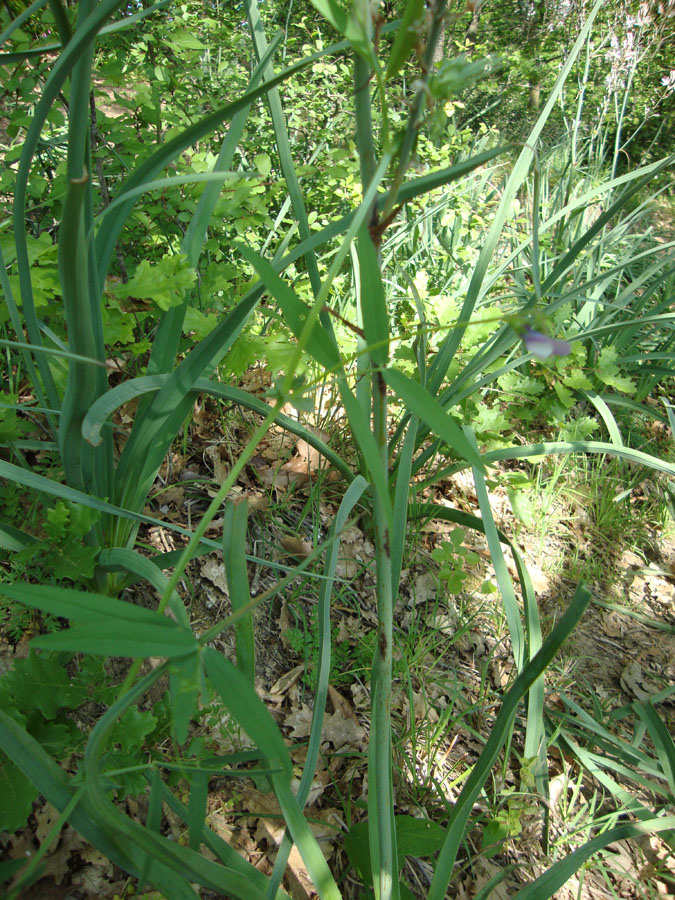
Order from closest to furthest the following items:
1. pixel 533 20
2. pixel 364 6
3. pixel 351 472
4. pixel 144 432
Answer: pixel 364 6 → pixel 144 432 → pixel 351 472 → pixel 533 20

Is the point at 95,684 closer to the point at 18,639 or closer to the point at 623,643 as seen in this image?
the point at 18,639

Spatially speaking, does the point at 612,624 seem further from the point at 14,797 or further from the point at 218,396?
the point at 14,797

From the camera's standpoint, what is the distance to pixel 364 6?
45 cm

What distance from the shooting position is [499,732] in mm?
775

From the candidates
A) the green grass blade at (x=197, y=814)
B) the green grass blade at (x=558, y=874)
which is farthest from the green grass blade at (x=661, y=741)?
the green grass blade at (x=197, y=814)

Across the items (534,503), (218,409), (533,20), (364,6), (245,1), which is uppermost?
(533,20)

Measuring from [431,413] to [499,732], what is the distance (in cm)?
52

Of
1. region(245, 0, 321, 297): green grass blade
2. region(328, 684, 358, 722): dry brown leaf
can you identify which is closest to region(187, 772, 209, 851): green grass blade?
region(328, 684, 358, 722): dry brown leaf

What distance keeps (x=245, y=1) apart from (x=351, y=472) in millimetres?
1047

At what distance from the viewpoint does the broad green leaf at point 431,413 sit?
1.63 feet

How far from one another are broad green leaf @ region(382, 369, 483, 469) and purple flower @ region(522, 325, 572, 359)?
0.30 feet

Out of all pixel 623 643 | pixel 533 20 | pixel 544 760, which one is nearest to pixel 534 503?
pixel 623 643

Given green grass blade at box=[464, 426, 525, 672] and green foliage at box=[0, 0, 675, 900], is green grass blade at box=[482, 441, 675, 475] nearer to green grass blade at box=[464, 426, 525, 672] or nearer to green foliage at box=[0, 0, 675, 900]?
green foliage at box=[0, 0, 675, 900]

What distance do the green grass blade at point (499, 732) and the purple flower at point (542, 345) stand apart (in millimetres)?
280
